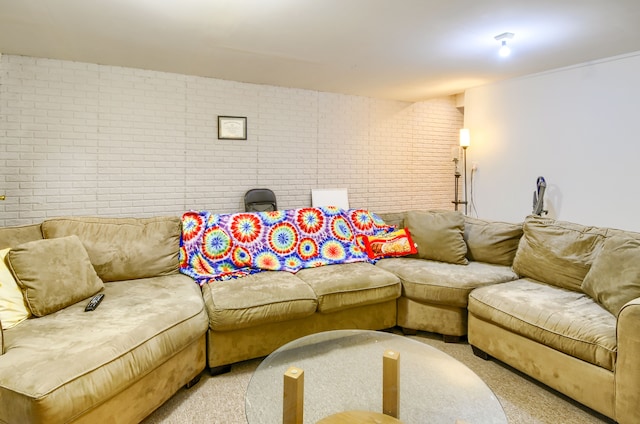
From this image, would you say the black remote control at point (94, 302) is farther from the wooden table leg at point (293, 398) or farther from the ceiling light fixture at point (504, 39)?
the ceiling light fixture at point (504, 39)

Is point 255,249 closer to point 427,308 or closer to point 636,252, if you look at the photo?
point 427,308

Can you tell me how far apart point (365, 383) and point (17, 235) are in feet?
7.68

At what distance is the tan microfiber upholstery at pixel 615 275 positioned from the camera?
198 cm

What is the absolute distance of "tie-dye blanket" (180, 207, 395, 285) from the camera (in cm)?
282

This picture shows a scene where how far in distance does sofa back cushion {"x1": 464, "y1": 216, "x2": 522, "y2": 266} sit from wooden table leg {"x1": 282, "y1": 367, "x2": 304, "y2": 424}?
2.39 metres

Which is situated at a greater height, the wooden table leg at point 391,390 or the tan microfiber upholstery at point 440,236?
the tan microfiber upholstery at point 440,236

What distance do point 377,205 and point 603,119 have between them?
2.66 metres

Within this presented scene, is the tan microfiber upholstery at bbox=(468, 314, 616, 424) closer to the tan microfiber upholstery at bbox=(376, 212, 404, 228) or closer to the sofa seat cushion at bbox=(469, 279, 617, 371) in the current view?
the sofa seat cushion at bbox=(469, 279, 617, 371)

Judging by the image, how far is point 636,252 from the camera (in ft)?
6.75

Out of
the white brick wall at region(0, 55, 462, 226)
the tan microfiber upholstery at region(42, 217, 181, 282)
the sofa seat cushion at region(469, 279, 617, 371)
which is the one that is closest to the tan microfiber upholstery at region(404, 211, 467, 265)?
the sofa seat cushion at region(469, 279, 617, 371)

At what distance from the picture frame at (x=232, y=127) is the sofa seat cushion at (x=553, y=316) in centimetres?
300

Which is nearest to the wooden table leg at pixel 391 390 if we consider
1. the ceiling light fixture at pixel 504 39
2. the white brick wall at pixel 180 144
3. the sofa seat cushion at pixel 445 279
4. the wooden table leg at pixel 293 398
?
the wooden table leg at pixel 293 398

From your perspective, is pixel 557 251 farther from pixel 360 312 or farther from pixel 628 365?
pixel 360 312

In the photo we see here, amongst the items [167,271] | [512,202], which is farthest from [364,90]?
[167,271]
